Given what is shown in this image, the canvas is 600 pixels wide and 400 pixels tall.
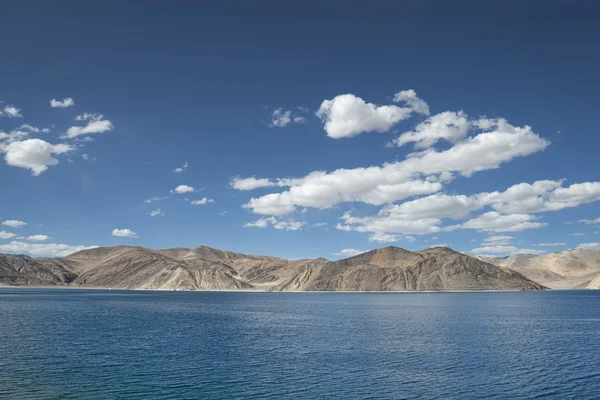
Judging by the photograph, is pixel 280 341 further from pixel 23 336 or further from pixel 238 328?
pixel 23 336

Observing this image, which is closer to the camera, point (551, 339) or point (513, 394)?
point (513, 394)

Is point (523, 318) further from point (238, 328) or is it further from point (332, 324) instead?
point (238, 328)

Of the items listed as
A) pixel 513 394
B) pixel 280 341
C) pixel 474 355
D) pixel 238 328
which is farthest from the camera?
pixel 238 328

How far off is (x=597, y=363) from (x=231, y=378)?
43831 millimetres

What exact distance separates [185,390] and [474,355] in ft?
126

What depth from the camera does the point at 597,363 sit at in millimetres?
58406

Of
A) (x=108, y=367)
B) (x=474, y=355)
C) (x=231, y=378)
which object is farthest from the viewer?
(x=474, y=355)

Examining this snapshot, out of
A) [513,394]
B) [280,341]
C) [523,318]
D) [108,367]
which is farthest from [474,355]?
[523,318]

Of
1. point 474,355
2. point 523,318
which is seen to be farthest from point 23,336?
point 523,318

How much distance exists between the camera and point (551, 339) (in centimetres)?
7956

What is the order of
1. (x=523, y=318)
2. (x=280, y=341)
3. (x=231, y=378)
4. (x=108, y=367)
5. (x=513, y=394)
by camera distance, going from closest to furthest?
(x=513, y=394), (x=231, y=378), (x=108, y=367), (x=280, y=341), (x=523, y=318)

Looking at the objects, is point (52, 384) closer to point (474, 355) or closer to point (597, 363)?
point (474, 355)

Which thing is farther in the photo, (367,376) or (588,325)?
(588,325)

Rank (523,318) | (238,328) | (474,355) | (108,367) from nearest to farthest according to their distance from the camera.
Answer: (108,367)
(474,355)
(238,328)
(523,318)
